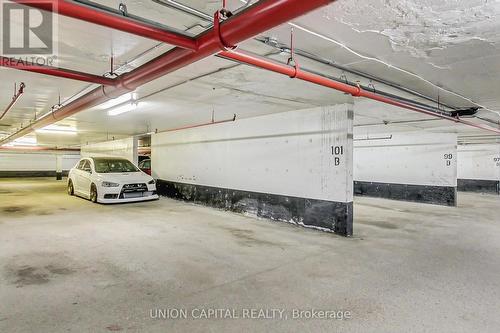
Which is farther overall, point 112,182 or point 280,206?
point 112,182

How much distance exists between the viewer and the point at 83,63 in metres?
3.07

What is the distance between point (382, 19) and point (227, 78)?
1.92m

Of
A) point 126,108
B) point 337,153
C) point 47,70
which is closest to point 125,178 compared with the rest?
point 126,108

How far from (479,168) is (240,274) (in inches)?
547

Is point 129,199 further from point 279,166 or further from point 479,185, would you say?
point 479,185

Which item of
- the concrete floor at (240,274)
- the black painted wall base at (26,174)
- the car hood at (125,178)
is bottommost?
the concrete floor at (240,274)

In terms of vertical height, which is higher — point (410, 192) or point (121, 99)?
point (121, 99)

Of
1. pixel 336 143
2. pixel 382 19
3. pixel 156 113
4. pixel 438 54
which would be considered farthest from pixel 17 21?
pixel 336 143

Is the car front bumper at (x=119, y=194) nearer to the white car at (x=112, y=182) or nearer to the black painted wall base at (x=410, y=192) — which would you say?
the white car at (x=112, y=182)

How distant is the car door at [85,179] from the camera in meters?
7.98

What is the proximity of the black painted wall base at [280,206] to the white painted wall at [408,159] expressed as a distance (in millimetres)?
5478

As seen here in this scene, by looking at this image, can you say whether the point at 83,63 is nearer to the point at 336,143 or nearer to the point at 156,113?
the point at 156,113

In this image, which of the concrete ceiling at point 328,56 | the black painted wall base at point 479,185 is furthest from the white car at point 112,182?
the black painted wall base at point 479,185

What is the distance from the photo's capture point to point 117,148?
476 inches
